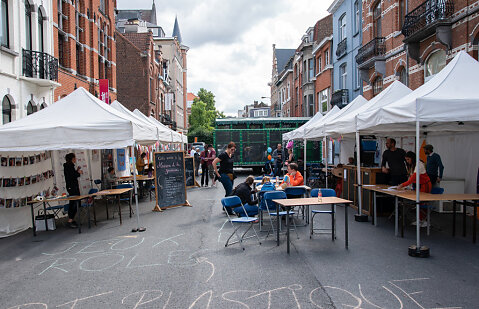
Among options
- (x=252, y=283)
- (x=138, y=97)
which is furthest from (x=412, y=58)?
(x=138, y=97)

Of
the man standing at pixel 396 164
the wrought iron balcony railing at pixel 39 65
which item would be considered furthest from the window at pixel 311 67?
the man standing at pixel 396 164

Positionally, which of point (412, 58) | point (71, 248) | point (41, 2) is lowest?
point (71, 248)

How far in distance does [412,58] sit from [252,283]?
1358 cm

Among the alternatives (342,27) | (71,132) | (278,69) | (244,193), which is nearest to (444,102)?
(244,193)

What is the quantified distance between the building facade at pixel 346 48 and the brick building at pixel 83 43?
14.9 m

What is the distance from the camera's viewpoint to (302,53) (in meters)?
36.9

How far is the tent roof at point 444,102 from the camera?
20.6ft

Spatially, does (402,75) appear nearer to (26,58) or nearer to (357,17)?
(357,17)

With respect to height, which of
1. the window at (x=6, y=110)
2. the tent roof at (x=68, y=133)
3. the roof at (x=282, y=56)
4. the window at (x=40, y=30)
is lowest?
the tent roof at (x=68, y=133)

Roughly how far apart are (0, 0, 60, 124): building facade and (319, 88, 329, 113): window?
20.7 metres

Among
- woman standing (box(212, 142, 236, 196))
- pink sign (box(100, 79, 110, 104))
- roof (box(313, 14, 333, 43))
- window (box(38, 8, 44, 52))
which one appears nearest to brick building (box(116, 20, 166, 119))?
roof (box(313, 14, 333, 43))

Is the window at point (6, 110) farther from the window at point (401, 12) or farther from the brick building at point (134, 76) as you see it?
the brick building at point (134, 76)

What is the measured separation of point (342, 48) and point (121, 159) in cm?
1605

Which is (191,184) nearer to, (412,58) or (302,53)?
(412,58)
